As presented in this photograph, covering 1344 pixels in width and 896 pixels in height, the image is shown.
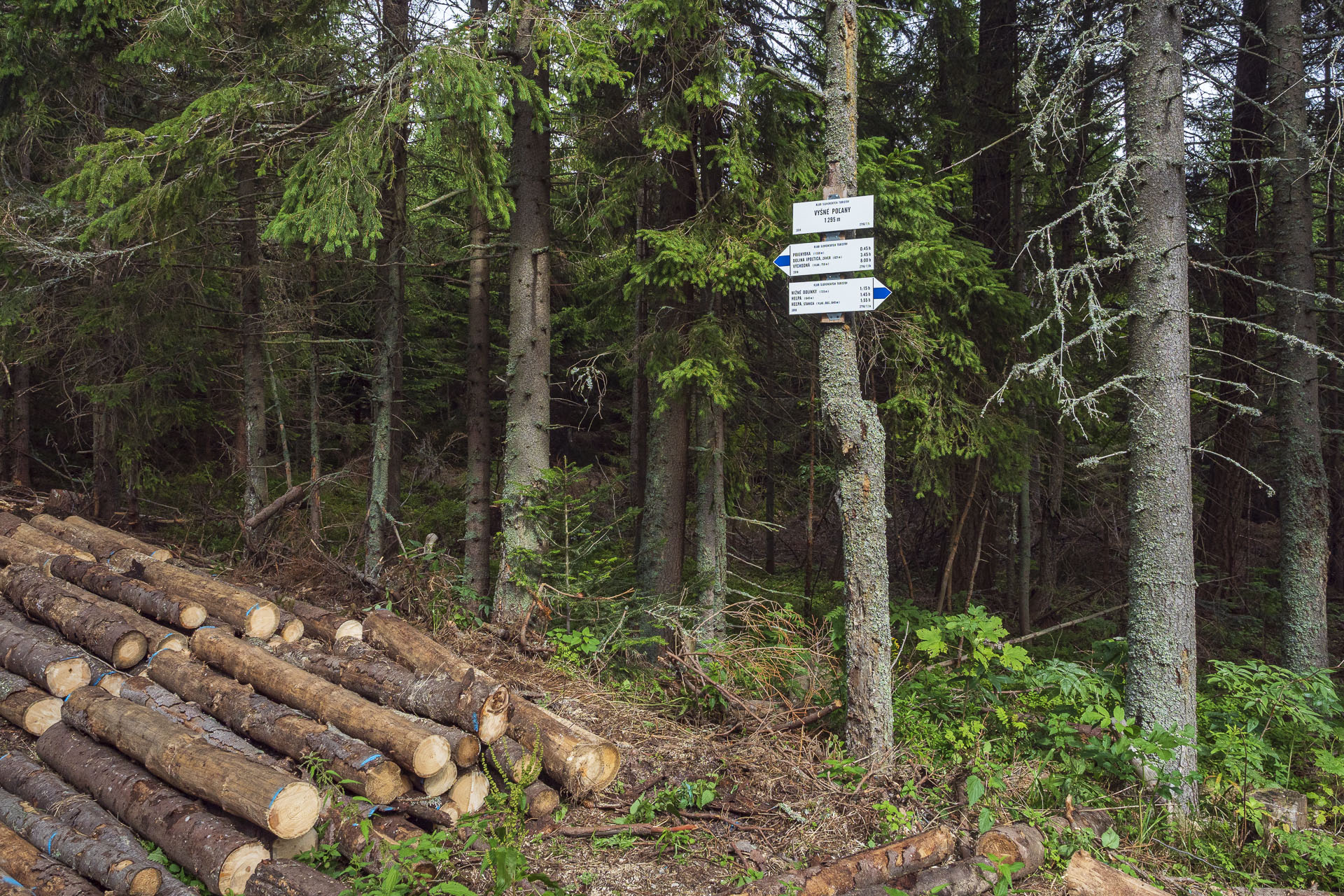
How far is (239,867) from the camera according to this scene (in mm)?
3949

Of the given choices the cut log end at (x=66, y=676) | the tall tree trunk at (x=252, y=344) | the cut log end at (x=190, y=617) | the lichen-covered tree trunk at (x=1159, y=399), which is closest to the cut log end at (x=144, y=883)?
the cut log end at (x=66, y=676)

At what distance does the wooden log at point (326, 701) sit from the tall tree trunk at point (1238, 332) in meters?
8.80

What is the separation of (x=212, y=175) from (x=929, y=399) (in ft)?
22.6

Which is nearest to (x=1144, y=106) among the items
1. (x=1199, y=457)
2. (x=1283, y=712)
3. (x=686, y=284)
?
(x=686, y=284)

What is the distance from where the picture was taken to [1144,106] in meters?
5.71

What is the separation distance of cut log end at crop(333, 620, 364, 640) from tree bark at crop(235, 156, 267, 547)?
4.28m

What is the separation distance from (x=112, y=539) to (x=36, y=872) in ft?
17.5

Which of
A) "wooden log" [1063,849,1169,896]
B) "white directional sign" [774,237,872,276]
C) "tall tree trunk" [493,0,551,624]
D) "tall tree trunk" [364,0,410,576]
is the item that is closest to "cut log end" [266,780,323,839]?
"tall tree trunk" [493,0,551,624]

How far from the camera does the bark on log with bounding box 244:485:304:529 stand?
10.1 meters

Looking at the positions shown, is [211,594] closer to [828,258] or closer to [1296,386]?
[828,258]

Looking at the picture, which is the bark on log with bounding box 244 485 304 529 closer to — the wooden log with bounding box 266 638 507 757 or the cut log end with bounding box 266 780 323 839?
the wooden log with bounding box 266 638 507 757

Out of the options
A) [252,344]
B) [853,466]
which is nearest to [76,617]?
[252,344]

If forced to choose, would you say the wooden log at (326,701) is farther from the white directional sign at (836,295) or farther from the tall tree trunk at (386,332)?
the white directional sign at (836,295)

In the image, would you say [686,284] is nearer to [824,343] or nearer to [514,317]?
[514,317]
